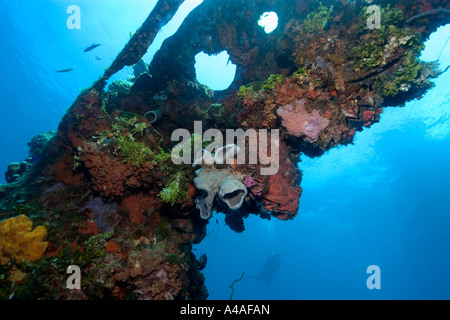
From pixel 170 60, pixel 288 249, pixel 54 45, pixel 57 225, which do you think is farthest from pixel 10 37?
pixel 288 249

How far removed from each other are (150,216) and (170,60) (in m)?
6.94

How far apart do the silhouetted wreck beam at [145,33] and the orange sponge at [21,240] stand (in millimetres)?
5885

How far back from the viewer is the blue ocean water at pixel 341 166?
31109 millimetres

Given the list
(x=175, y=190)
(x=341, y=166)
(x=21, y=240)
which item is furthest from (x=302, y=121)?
(x=341, y=166)

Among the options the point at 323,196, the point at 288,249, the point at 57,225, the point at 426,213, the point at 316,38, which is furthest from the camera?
the point at 288,249

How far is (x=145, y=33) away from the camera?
27.3ft

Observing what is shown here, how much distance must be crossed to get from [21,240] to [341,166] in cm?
4682

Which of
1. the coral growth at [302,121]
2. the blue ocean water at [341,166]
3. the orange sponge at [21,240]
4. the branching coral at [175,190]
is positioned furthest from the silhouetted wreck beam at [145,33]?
the blue ocean water at [341,166]

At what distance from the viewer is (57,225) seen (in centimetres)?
489

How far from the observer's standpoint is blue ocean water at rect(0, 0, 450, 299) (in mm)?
31109

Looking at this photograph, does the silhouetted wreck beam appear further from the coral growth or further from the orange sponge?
the coral growth

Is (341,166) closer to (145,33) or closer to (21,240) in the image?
(145,33)

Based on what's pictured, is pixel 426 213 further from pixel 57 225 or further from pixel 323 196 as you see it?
pixel 57 225

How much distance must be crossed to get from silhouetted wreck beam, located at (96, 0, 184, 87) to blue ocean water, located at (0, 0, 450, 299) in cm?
1435
